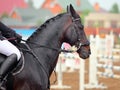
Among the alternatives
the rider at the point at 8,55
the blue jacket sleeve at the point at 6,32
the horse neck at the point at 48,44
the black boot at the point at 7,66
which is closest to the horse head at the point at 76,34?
the horse neck at the point at 48,44

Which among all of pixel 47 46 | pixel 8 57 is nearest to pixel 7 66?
pixel 8 57

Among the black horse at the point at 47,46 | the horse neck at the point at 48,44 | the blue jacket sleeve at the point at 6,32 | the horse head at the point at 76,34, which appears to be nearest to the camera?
the black horse at the point at 47,46

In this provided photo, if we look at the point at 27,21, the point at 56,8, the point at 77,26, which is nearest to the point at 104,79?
the point at 77,26

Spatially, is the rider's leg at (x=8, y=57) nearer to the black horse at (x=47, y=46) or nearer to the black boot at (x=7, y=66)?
the black boot at (x=7, y=66)

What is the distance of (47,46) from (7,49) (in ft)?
2.93

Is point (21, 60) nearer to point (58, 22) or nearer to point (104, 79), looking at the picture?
point (58, 22)

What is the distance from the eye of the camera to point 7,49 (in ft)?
19.9

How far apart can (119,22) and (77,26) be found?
287ft

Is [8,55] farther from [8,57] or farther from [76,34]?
[76,34]

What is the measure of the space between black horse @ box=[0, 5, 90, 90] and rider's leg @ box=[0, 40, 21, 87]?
20 centimetres

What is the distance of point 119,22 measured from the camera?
9338cm

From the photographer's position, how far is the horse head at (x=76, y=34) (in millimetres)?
6836

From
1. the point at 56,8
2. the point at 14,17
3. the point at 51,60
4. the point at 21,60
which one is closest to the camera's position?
the point at 21,60

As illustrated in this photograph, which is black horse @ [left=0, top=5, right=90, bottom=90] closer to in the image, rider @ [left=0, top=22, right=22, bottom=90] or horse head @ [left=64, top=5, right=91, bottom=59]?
horse head @ [left=64, top=5, right=91, bottom=59]
